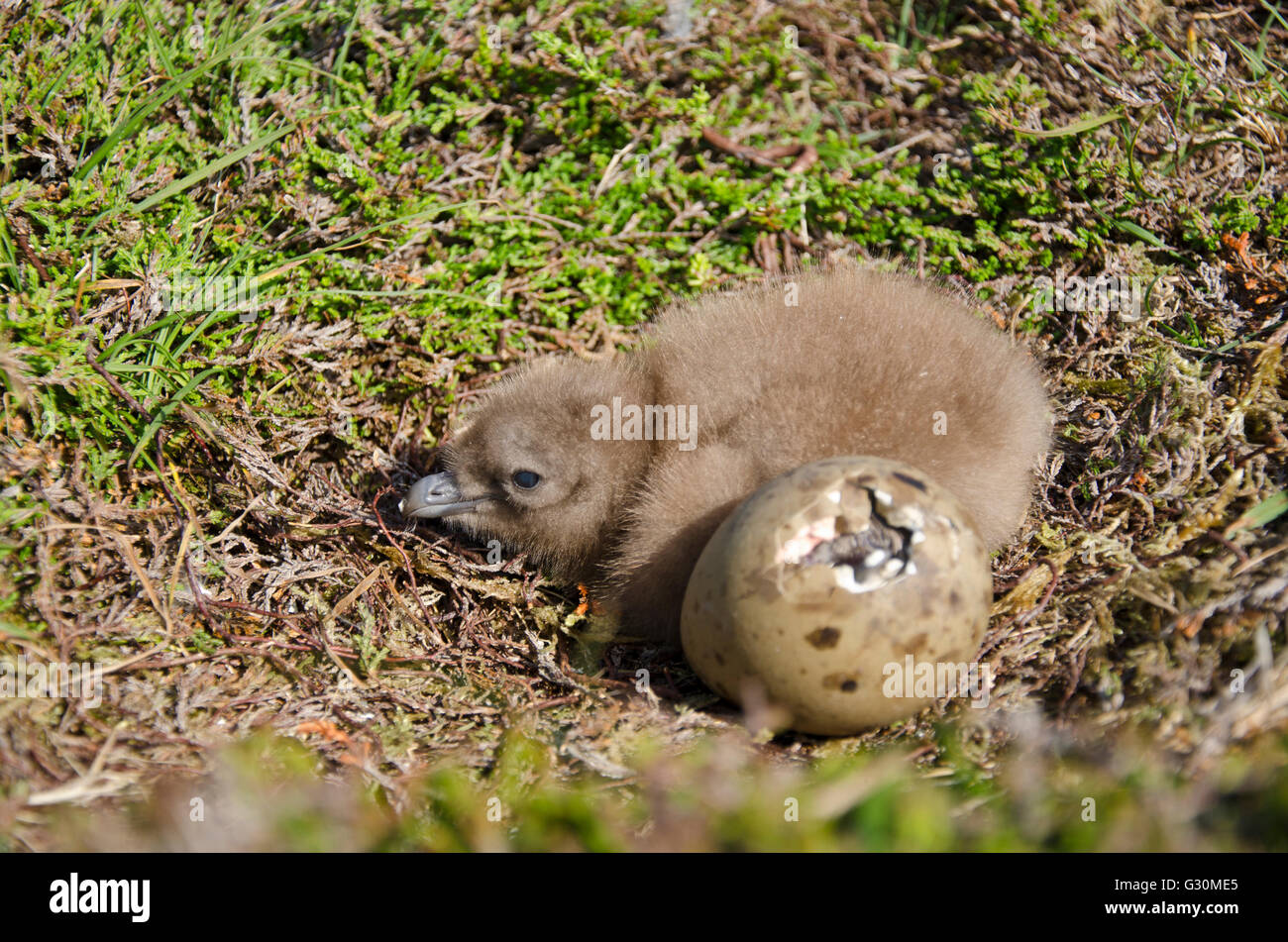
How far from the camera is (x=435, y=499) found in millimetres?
3371

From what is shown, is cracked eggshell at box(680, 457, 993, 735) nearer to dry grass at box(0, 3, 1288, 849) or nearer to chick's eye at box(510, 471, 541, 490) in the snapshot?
dry grass at box(0, 3, 1288, 849)

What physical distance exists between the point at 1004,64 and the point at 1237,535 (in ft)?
8.47

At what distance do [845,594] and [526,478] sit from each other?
141 cm

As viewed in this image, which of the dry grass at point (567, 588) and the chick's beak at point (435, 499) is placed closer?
the dry grass at point (567, 588)

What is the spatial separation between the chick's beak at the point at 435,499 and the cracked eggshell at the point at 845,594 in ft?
3.95

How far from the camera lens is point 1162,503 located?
2945 mm

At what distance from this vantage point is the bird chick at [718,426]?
9.62ft

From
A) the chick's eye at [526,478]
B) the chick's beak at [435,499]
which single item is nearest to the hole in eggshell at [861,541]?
the chick's eye at [526,478]

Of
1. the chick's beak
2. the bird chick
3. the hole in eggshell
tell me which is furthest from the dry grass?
the hole in eggshell

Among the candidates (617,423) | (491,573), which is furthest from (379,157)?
(491,573)

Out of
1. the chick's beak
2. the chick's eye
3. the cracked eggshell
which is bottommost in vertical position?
the cracked eggshell

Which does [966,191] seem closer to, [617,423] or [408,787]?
[617,423]

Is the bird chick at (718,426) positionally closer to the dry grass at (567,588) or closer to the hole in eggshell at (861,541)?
the dry grass at (567,588)

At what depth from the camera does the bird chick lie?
293 centimetres
